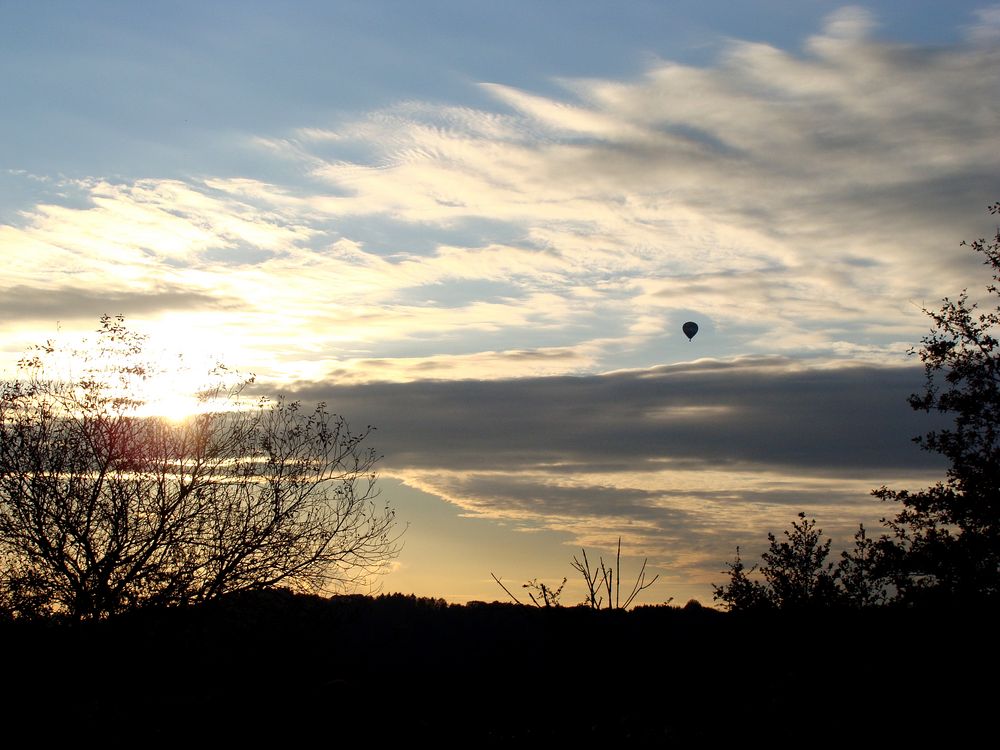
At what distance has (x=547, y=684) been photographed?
1289 inches

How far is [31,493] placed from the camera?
29547mm

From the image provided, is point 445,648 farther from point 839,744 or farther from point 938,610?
point 839,744

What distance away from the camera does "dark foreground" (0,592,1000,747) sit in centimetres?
1900

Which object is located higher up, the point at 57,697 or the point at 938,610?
the point at 938,610

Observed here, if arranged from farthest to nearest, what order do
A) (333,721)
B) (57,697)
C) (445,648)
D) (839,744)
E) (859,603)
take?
(445,648), (859,603), (57,697), (333,721), (839,744)

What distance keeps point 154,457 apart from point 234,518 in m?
3.43

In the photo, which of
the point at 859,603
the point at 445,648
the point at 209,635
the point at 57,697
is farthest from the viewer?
the point at 445,648

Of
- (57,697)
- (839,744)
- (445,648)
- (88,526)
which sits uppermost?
(88,526)

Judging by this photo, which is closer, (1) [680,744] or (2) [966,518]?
(1) [680,744]

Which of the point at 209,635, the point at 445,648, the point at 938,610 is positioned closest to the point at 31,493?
the point at 209,635

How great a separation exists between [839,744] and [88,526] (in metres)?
22.1

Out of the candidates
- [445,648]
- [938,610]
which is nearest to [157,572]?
[938,610]

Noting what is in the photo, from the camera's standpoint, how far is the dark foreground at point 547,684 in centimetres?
1900

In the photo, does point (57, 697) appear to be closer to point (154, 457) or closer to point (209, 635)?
point (209, 635)
